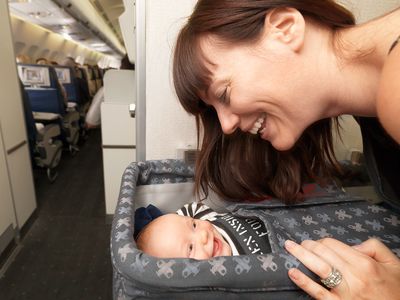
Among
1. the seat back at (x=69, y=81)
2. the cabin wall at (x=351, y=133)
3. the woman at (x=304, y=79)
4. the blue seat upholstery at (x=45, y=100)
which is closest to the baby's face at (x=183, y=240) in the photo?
the woman at (x=304, y=79)

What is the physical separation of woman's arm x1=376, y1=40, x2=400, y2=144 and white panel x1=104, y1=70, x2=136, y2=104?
2.10 metres

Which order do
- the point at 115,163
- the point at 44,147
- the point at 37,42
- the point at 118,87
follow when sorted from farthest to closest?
1. the point at 37,42
2. the point at 44,147
3. the point at 118,87
4. the point at 115,163

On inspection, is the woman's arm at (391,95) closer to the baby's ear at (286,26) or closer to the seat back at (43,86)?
the baby's ear at (286,26)

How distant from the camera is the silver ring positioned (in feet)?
1.56

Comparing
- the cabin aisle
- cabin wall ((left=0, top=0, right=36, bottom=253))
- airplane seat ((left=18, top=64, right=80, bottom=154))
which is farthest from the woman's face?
airplane seat ((left=18, top=64, right=80, bottom=154))

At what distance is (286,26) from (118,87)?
6.65ft

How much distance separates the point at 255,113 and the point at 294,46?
0.58 ft

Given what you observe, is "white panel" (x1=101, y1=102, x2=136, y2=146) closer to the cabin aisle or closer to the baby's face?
the cabin aisle

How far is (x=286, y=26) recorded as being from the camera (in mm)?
581

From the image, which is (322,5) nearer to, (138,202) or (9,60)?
(138,202)

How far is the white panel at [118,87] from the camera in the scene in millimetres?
2337

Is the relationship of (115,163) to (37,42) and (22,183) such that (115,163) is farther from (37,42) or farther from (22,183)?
(37,42)

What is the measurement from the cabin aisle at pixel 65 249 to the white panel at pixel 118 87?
3.39 feet

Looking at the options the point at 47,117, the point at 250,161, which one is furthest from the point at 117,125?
the point at 47,117
